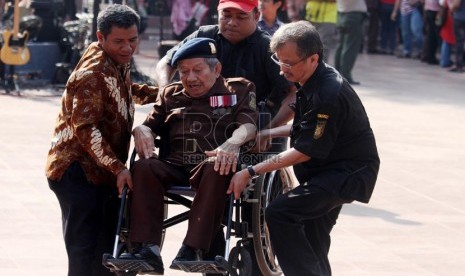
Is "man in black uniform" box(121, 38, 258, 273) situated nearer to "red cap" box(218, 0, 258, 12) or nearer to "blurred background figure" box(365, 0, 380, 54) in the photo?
"red cap" box(218, 0, 258, 12)

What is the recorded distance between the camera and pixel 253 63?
7.16m

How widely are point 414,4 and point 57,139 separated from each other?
15.6 metres

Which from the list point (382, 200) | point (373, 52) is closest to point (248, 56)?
point (382, 200)

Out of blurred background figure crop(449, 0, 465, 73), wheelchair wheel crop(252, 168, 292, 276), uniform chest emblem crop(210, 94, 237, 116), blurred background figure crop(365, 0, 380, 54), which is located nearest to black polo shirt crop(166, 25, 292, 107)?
wheelchair wheel crop(252, 168, 292, 276)

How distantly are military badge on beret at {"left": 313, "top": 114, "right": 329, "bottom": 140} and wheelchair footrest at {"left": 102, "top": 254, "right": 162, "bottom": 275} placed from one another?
1.03 m

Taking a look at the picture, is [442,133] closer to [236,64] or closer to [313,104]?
[236,64]

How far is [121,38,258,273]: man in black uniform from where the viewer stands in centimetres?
618

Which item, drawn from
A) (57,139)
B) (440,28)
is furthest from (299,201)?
(440,28)

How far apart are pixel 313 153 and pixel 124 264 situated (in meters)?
1.05

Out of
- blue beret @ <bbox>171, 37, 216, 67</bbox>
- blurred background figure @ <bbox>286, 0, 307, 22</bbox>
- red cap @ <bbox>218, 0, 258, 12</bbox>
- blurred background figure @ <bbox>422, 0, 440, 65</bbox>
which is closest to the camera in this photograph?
blue beret @ <bbox>171, 37, 216, 67</bbox>

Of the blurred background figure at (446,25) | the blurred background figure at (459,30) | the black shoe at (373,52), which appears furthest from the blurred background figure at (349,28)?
the black shoe at (373,52)

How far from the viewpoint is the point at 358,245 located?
816cm

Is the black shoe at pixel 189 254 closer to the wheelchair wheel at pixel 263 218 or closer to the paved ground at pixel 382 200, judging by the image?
the wheelchair wheel at pixel 263 218

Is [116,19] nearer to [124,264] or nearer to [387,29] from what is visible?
[124,264]
